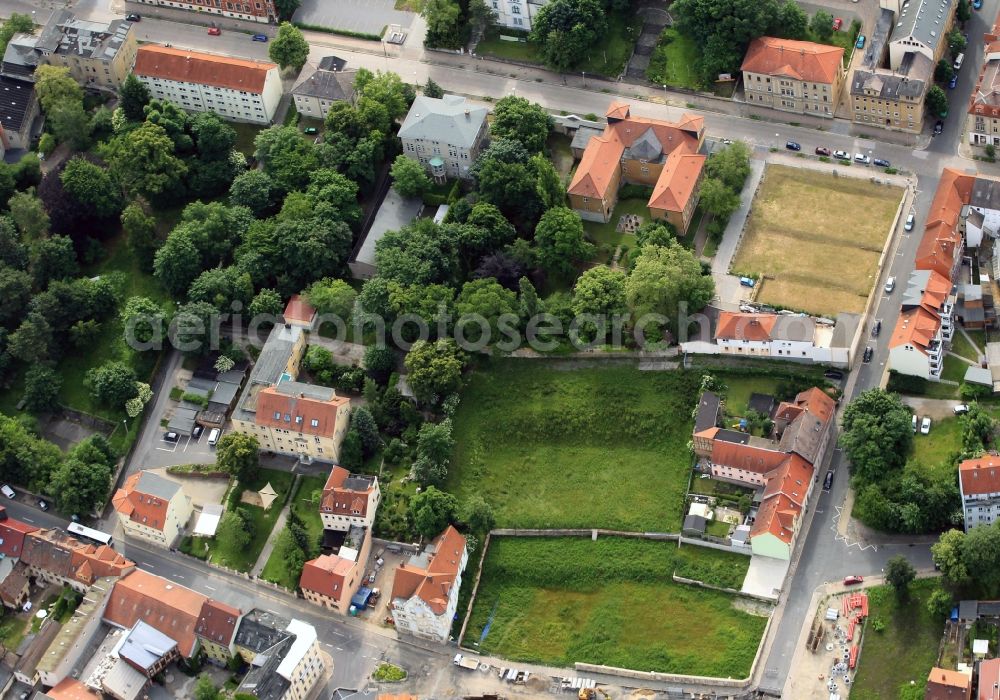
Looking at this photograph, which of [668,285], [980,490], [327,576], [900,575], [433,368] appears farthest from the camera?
[668,285]

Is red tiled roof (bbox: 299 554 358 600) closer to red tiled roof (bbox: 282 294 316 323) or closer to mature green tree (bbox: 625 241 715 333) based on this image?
red tiled roof (bbox: 282 294 316 323)

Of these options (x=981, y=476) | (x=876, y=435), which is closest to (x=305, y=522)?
(x=876, y=435)

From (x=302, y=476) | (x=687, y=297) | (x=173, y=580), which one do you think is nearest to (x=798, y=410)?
(x=687, y=297)

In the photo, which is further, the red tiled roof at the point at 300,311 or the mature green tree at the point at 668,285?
the red tiled roof at the point at 300,311

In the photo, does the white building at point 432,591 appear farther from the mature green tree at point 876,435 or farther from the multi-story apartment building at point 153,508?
the mature green tree at point 876,435

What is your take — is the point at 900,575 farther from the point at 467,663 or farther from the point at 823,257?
the point at 467,663

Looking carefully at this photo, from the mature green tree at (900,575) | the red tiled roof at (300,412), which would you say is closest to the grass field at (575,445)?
the red tiled roof at (300,412)
